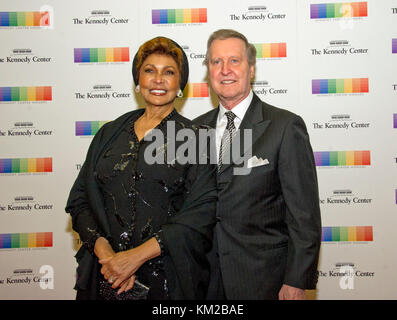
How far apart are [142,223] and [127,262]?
0.60 feet

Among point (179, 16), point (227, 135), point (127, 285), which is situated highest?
point (179, 16)

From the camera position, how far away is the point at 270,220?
6.66 feet

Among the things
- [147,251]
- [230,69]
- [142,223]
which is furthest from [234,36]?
[147,251]

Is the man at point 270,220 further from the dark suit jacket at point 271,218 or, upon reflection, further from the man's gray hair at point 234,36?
the man's gray hair at point 234,36

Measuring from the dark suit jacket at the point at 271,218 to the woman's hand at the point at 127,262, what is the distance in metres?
0.44

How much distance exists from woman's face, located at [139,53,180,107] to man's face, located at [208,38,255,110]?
334mm

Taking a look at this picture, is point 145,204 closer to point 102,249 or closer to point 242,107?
point 102,249

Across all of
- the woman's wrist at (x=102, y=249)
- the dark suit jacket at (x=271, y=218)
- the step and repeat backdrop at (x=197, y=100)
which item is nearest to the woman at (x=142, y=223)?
the woman's wrist at (x=102, y=249)

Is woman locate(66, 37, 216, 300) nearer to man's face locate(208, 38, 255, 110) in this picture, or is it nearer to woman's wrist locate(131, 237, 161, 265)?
woman's wrist locate(131, 237, 161, 265)

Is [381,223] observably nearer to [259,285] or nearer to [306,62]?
[306,62]

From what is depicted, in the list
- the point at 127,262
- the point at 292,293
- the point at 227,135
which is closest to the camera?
the point at 127,262

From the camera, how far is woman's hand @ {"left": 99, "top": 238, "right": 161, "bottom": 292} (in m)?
1.72

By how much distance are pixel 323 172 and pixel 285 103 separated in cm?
67

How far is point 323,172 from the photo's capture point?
339 centimetres
